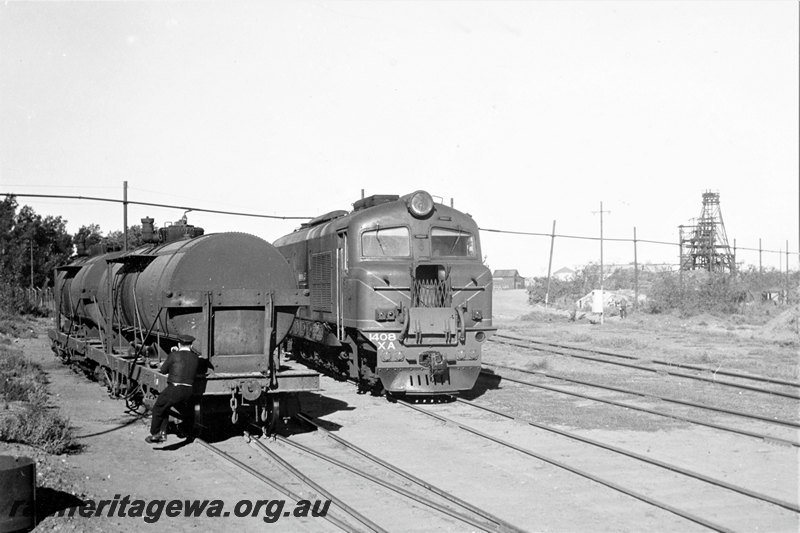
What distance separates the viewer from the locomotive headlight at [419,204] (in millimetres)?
14945

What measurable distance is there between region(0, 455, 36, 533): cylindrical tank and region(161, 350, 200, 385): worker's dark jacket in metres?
3.29

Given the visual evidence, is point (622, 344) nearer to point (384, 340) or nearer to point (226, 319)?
point (384, 340)

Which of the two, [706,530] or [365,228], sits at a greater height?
[365,228]

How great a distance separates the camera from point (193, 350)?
10.5 metres

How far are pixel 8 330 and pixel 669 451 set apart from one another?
2954cm

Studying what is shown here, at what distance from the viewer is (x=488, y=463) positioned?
980 cm

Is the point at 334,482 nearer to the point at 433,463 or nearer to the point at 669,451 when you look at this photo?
the point at 433,463

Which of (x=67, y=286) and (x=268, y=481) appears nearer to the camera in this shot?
(x=268, y=481)

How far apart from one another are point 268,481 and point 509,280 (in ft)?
387

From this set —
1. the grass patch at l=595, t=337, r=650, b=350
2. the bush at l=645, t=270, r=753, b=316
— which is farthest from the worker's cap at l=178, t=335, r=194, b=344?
the bush at l=645, t=270, r=753, b=316

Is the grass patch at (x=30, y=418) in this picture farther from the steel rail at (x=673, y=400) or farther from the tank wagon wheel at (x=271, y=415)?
the steel rail at (x=673, y=400)

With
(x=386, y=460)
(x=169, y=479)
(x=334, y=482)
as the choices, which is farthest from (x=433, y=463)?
(x=169, y=479)

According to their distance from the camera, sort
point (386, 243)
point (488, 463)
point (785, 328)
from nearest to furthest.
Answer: point (488, 463) → point (386, 243) → point (785, 328)

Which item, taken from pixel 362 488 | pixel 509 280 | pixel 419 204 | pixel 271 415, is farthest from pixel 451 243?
pixel 509 280
